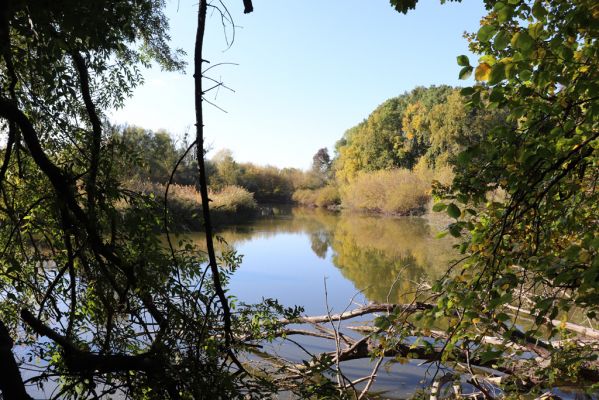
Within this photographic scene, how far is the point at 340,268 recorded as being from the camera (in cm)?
1241

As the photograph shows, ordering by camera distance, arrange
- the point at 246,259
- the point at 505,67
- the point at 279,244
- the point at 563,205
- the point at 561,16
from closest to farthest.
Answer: the point at 505,67 → the point at 561,16 → the point at 563,205 → the point at 246,259 → the point at 279,244

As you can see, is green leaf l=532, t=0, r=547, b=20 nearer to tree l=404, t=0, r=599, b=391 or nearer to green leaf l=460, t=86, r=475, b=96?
tree l=404, t=0, r=599, b=391

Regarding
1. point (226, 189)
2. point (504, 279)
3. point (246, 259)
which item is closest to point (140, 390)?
point (504, 279)

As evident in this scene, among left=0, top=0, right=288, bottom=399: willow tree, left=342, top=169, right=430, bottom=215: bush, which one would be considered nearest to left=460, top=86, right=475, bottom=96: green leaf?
left=0, top=0, right=288, bottom=399: willow tree

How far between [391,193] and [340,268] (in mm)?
19192

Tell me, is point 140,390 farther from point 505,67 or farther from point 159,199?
point 505,67

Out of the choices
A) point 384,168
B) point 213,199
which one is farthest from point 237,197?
point 384,168

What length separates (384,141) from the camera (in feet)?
132

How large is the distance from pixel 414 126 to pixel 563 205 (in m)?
36.8

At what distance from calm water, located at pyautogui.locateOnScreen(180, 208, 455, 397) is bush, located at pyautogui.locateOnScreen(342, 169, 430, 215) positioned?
5902 mm

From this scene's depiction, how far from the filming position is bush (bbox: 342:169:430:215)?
2927 centimetres

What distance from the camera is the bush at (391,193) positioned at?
29266mm

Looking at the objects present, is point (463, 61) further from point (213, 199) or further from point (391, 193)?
point (391, 193)

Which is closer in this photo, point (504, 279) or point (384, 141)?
point (504, 279)
